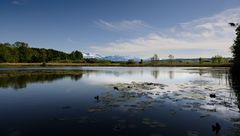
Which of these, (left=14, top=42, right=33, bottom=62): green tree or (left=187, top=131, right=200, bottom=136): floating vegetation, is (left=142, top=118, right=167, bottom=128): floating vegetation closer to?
(left=187, top=131, right=200, bottom=136): floating vegetation

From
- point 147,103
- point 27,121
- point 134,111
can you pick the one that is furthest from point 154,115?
point 27,121

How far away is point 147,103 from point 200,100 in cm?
574

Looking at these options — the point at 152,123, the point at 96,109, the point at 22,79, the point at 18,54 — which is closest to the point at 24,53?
the point at 18,54

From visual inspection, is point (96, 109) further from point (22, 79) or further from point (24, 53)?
point (24, 53)

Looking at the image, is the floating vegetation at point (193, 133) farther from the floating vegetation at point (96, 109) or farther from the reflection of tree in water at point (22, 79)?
the reflection of tree in water at point (22, 79)

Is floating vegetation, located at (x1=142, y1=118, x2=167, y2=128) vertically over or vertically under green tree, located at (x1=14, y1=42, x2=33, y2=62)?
under

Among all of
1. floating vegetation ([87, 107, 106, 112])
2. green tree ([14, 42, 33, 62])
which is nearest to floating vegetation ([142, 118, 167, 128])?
floating vegetation ([87, 107, 106, 112])

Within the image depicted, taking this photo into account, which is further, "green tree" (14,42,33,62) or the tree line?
"green tree" (14,42,33,62)

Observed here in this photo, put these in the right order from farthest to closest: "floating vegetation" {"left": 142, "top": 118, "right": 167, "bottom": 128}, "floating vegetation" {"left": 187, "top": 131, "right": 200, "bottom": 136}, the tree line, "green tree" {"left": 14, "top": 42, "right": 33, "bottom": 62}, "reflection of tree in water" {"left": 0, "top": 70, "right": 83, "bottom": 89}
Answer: "green tree" {"left": 14, "top": 42, "right": 33, "bottom": 62} → the tree line → "reflection of tree in water" {"left": 0, "top": 70, "right": 83, "bottom": 89} → "floating vegetation" {"left": 142, "top": 118, "right": 167, "bottom": 128} → "floating vegetation" {"left": 187, "top": 131, "right": 200, "bottom": 136}

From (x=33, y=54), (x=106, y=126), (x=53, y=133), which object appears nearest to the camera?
(x=53, y=133)

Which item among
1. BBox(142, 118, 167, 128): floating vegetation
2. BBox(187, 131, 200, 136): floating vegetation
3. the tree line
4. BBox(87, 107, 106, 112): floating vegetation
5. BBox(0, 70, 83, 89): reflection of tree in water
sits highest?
the tree line

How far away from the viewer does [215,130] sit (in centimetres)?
1123

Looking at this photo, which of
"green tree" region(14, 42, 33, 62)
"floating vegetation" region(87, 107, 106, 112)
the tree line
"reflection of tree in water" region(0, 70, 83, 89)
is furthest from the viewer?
"green tree" region(14, 42, 33, 62)

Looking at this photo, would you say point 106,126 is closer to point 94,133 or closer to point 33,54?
point 94,133
